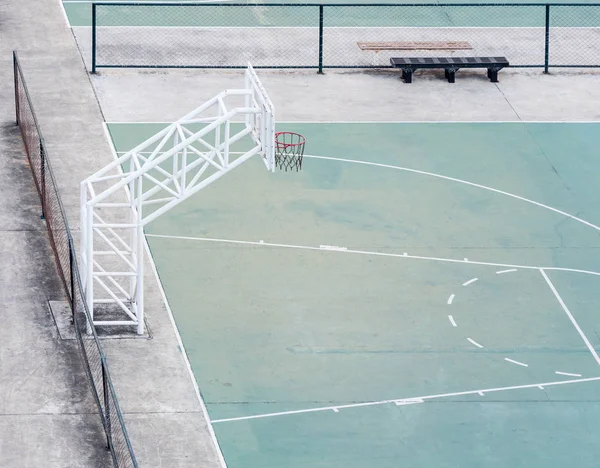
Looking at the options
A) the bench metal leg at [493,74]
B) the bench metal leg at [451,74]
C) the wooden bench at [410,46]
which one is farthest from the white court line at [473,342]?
the wooden bench at [410,46]

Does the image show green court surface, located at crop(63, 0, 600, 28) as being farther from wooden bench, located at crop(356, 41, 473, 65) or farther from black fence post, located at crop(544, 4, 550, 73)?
black fence post, located at crop(544, 4, 550, 73)

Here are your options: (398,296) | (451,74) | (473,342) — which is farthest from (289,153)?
(473,342)

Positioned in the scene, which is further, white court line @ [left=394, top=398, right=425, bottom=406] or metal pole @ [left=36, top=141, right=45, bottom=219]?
metal pole @ [left=36, top=141, right=45, bottom=219]

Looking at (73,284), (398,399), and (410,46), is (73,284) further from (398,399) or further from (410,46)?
(410,46)

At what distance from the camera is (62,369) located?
2516 cm

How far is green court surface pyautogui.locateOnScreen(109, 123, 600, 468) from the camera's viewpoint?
2431 cm

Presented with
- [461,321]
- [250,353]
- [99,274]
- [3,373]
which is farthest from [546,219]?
[3,373]

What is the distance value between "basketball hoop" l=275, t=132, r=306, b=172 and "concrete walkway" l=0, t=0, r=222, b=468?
381 cm

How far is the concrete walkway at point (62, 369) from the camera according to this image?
23250 mm

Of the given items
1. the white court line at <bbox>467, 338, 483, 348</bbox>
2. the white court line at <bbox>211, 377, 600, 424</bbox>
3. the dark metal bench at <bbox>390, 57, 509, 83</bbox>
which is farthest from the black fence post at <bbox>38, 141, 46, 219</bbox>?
the dark metal bench at <bbox>390, 57, 509, 83</bbox>

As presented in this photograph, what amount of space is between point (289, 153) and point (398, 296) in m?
6.78

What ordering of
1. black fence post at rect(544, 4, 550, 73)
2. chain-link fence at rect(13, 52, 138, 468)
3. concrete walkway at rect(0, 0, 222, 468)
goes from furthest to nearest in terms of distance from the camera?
black fence post at rect(544, 4, 550, 73), concrete walkway at rect(0, 0, 222, 468), chain-link fence at rect(13, 52, 138, 468)

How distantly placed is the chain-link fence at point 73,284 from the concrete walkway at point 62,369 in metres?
0.28

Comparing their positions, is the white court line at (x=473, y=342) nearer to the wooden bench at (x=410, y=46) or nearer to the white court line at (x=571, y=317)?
the white court line at (x=571, y=317)
